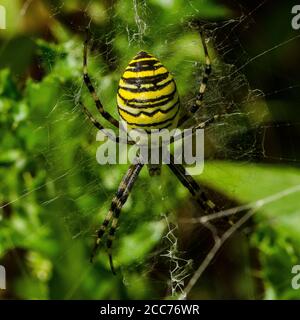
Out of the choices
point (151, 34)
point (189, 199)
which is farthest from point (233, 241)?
point (151, 34)

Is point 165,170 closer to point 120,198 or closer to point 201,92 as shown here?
point 120,198

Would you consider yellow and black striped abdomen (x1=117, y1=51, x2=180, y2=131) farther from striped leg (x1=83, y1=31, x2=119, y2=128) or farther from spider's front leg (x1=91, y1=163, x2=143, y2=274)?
spider's front leg (x1=91, y1=163, x2=143, y2=274)

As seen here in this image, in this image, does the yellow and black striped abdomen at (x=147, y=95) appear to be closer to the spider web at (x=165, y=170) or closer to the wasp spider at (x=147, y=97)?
the wasp spider at (x=147, y=97)

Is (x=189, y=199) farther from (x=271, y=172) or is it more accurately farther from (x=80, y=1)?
(x=80, y=1)

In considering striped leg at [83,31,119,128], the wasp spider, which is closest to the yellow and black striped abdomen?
the wasp spider

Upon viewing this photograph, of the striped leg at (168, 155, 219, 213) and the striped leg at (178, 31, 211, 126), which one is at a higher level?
the striped leg at (178, 31, 211, 126)

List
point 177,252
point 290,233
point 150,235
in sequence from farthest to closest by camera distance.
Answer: point 177,252, point 150,235, point 290,233

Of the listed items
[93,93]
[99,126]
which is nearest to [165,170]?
[99,126]
